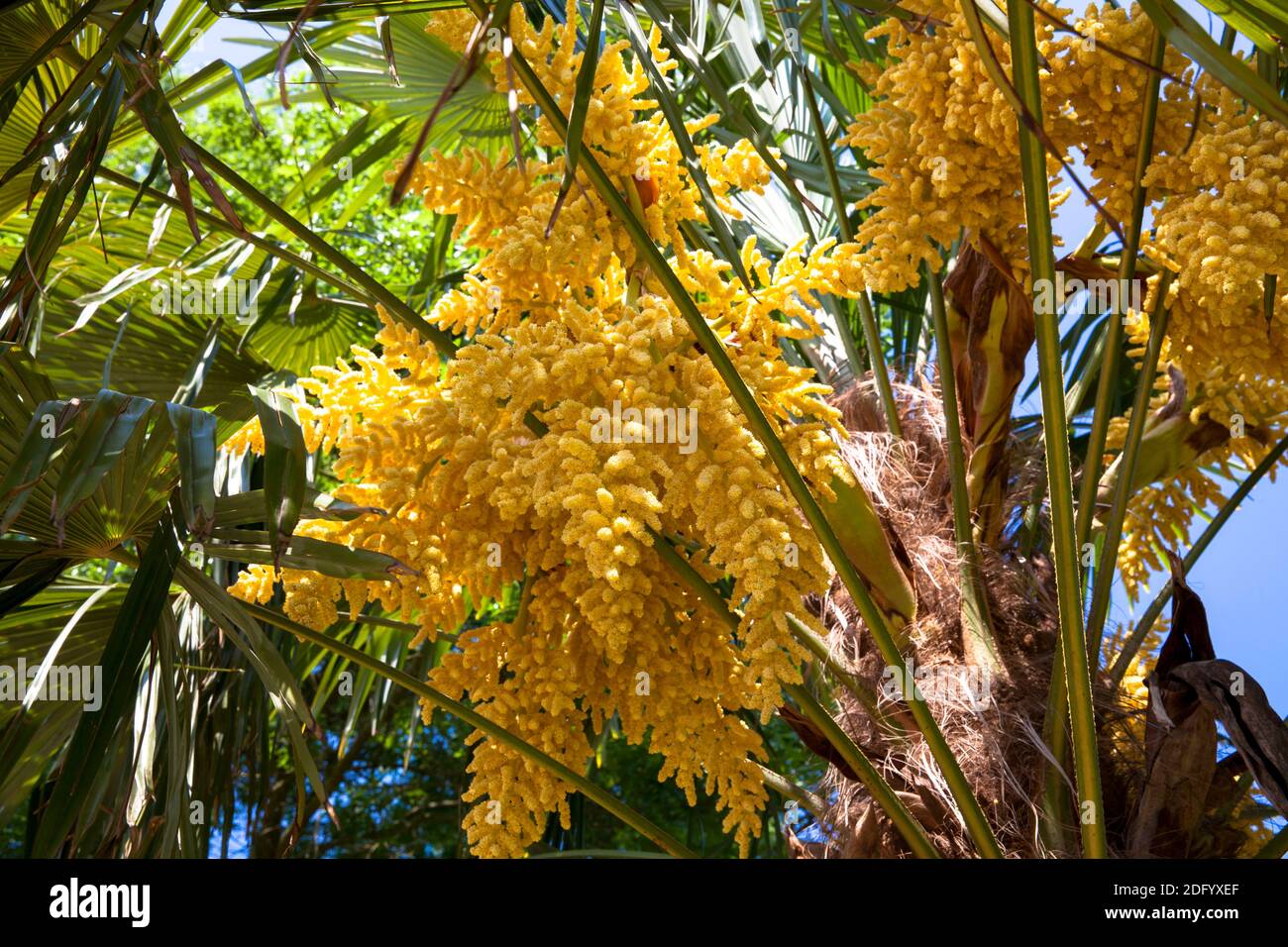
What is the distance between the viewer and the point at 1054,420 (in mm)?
1604

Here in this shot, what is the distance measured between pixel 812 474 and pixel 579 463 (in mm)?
345

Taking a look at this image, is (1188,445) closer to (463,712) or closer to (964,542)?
(964,542)

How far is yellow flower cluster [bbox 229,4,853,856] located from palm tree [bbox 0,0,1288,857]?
0.04 meters

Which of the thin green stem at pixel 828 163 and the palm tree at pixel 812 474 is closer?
the palm tree at pixel 812 474

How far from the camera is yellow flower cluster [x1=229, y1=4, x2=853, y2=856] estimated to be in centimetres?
153

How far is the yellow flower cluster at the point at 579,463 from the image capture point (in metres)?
1.53

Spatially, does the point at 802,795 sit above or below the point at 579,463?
below

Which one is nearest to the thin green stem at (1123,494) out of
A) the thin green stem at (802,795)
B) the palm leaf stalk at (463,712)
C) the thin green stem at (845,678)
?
the thin green stem at (845,678)

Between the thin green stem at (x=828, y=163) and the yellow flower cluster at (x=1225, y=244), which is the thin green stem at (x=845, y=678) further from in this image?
the yellow flower cluster at (x=1225, y=244)

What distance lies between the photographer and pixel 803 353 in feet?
9.59

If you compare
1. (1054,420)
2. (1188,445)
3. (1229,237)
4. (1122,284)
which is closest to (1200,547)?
(1188,445)

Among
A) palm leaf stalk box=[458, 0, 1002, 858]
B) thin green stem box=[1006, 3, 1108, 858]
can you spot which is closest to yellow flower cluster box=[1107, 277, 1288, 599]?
thin green stem box=[1006, 3, 1108, 858]

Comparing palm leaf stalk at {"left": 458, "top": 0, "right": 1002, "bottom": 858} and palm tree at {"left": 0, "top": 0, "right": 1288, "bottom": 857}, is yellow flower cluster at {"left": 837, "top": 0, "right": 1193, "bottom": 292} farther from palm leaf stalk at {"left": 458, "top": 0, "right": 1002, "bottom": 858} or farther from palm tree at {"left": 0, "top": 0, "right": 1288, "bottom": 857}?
Answer: palm leaf stalk at {"left": 458, "top": 0, "right": 1002, "bottom": 858}
